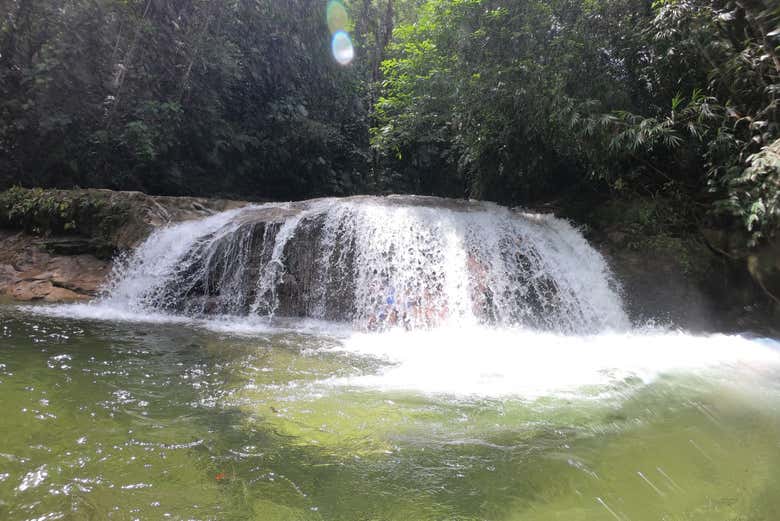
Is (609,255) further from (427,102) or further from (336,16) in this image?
(336,16)

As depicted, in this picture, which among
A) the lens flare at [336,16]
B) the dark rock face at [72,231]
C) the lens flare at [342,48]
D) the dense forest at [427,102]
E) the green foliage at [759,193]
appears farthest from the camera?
the lens flare at [342,48]

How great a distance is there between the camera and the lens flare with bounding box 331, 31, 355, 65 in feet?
49.4

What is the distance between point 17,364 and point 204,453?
2143 mm

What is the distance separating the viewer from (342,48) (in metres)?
15.5

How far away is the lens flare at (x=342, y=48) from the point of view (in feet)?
49.4

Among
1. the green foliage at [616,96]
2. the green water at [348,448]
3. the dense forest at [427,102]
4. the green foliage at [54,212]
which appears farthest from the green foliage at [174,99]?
the green water at [348,448]

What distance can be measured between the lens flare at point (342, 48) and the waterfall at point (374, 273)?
9400 millimetres

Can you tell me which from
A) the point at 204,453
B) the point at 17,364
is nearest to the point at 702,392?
the point at 204,453

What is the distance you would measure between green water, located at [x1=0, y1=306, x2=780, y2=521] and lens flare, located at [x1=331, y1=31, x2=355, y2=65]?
44.9 feet

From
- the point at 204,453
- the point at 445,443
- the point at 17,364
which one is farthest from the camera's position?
the point at 17,364

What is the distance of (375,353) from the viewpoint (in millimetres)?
4742

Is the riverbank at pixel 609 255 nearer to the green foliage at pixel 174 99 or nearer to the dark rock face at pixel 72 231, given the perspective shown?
the dark rock face at pixel 72 231

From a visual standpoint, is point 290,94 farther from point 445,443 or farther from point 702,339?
point 445,443

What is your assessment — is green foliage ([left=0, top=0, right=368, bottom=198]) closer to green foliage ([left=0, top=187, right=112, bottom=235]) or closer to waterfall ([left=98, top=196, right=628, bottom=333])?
green foliage ([left=0, top=187, right=112, bottom=235])
